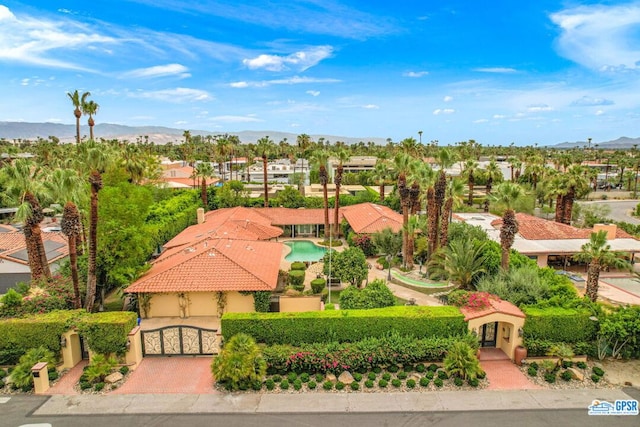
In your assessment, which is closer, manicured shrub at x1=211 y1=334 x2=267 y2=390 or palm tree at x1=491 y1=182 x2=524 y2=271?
manicured shrub at x1=211 y1=334 x2=267 y2=390

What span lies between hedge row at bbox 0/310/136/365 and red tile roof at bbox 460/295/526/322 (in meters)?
16.6

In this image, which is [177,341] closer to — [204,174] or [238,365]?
[238,365]

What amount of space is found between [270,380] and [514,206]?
18.0 meters

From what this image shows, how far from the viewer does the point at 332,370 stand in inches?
748

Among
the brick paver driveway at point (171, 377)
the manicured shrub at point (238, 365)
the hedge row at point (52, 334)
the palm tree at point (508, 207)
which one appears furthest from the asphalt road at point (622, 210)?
the hedge row at point (52, 334)

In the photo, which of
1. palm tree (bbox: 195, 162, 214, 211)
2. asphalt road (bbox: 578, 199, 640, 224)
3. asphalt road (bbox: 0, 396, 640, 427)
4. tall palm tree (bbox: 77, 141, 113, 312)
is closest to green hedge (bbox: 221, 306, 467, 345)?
asphalt road (bbox: 0, 396, 640, 427)

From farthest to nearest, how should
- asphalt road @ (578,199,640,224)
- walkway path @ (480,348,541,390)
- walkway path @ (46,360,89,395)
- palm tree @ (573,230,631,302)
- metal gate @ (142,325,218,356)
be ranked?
asphalt road @ (578,199,640,224) → palm tree @ (573,230,631,302) → metal gate @ (142,325,218,356) → walkway path @ (480,348,541,390) → walkway path @ (46,360,89,395)

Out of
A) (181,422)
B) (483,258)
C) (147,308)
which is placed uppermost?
(483,258)

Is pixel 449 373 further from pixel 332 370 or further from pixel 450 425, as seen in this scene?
pixel 332 370

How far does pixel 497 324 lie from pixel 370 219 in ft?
69.0

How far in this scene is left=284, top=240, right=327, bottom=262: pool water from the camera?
36.8 m

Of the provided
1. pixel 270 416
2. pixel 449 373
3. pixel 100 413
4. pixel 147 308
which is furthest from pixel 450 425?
pixel 147 308

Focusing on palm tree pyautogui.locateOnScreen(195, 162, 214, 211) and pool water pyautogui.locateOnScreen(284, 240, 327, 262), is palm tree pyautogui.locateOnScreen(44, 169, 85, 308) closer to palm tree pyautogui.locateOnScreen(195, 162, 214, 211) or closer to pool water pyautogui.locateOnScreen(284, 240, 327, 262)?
pool water pyautogui.locateOnScreen(284, 240, 327, 262)

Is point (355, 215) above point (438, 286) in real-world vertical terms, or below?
above
